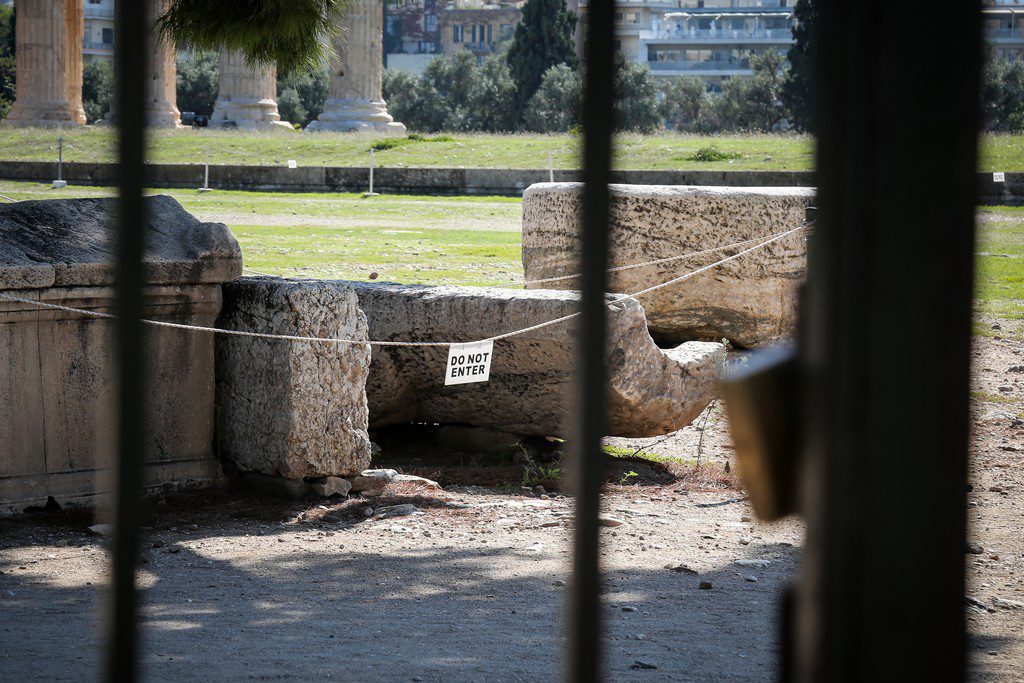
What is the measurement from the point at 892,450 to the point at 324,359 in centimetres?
434

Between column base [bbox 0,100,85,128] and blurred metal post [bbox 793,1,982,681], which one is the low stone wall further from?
blurred metal post [bbox 793,1,982,681]

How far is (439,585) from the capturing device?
4.03 metres

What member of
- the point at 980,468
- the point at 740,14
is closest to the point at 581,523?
the point at 980,468

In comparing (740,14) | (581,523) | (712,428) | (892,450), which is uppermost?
(740,14)

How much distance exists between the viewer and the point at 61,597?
150 inches

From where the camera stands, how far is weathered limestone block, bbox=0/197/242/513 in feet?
15.6

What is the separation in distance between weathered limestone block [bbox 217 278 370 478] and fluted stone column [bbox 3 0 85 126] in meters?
27.1

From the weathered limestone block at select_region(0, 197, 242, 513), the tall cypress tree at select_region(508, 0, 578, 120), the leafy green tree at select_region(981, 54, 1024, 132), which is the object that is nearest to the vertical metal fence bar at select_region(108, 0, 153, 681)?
the weathered limestone block at select_region(0, 197, 242, 513)

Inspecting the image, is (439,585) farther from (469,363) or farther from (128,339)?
(128,339)

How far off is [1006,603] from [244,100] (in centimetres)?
3272

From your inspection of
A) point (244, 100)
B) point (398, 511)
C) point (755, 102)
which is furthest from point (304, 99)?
point (398, 511)

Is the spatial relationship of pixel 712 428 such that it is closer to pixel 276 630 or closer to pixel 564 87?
pixel 276 630

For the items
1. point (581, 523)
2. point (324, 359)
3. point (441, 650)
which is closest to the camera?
point (581, 523)

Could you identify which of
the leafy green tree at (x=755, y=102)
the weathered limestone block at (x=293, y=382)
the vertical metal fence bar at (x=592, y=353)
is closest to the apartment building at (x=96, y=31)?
the leafy green tree at (x=755, y=102)
